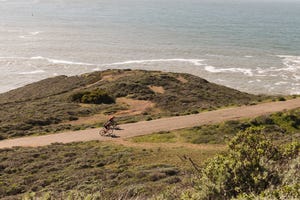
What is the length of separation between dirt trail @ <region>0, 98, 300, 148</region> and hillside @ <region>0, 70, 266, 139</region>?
5.22ft

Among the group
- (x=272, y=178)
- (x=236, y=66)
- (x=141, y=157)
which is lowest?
(x=236, y=66)

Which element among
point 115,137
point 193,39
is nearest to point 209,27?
point 193,39

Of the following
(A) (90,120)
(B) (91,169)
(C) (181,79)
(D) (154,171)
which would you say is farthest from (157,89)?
(D) (154,171)

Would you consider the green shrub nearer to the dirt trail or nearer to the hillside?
the dirt trail

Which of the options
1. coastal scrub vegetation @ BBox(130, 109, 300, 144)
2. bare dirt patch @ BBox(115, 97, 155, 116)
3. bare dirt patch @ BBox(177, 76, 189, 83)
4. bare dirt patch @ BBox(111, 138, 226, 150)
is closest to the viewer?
bare dirt patch @ BBox(111, 138, 226, 150)

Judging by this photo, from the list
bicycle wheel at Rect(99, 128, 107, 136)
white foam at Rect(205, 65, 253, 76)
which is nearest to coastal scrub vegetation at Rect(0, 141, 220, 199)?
bicycle wheel at Rect(99, 128, 107, 136)

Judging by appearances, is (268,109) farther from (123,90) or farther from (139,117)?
(123,90)

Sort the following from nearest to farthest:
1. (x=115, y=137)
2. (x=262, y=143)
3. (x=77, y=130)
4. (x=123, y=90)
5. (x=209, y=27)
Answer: (x=262, y=143), (x=115, y=137), (x=77, y=130), (x=123, y=90), (x=209, y=27)

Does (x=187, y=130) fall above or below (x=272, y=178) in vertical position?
below

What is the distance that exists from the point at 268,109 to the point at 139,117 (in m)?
11.0

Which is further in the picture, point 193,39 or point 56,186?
point 193,39

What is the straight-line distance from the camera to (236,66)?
235 ft

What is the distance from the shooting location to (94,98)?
129 ft

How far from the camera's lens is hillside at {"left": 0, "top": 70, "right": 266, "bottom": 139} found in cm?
3194
